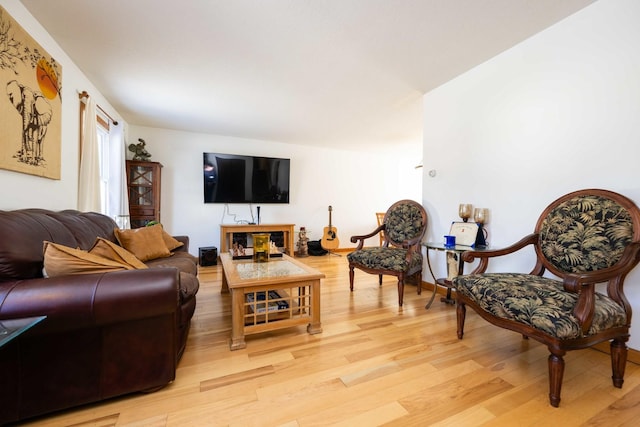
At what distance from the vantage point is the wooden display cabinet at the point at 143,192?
145 inches

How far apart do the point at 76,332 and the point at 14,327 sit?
0.97ft

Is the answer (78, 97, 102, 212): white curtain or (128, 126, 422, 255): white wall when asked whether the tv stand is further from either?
(78, 97, 102, 212): white curtain

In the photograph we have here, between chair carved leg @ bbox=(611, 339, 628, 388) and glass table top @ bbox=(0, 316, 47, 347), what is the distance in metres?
2.42

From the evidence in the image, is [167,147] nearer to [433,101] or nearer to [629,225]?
[433,101]

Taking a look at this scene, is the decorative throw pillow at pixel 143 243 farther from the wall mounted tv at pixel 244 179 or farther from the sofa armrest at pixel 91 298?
the wall mounted tv at pixel 244 179

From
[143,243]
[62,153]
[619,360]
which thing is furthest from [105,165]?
[619,360]

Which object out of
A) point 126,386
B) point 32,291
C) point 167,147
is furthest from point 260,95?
point 126,386

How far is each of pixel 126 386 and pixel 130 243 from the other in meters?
1.33

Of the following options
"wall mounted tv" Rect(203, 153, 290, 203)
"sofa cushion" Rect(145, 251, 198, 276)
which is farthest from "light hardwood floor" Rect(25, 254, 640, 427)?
"wall mounted tv" Rect(203, 153, 290, 203)

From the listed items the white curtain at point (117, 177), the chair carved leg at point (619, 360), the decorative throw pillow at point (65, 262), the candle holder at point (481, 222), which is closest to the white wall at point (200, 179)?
the white curtain at point (117, 177)

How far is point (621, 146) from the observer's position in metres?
1.56

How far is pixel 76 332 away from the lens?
3.48ft

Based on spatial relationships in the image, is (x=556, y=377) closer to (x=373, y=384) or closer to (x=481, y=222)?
(x=373, y=384)

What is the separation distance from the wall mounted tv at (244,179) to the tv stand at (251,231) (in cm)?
57
